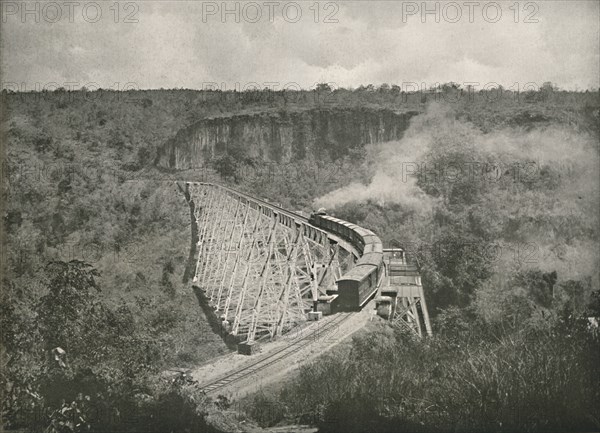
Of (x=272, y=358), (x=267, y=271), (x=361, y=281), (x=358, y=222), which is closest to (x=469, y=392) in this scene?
(x=272, y=358)

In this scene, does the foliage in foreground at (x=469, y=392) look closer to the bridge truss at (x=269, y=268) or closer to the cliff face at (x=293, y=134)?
the bridge truss at (x=269, y=268)

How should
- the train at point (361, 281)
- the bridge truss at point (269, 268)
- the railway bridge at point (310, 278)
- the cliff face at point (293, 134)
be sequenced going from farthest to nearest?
the cliff face at point (293, 134) → the bridge truss at point (269, 268) → the railway bridge at point (310, 278) → the train at point (361, 281)

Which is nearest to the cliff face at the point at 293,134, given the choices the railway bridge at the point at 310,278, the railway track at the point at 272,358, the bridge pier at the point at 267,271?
the bridge pier at the point at 267,271

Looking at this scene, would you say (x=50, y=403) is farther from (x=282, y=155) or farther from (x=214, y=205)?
(x=282, y=155)

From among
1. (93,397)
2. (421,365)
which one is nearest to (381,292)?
(421,365)

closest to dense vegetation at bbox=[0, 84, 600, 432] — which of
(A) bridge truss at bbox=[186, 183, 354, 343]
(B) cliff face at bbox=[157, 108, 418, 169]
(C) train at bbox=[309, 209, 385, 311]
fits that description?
(C) train at bbox=[309, 209, 385, 311]

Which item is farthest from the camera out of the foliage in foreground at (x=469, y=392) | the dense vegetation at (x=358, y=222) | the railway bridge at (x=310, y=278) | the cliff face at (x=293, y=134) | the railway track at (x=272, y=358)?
the cliff face at (x=293, y=134)

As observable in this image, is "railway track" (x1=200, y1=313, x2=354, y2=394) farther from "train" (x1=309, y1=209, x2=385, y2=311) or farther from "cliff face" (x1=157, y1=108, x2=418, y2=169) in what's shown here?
"cliff face" (x1=157, y1=108, x2=418, y2=169)
